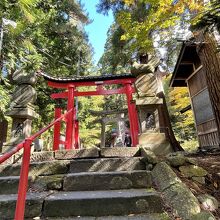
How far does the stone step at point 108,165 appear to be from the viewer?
11.9 ft

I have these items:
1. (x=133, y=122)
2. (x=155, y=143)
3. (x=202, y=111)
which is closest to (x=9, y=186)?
(x=155, y=143)

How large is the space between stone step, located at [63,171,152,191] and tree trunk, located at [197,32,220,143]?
3534 mm

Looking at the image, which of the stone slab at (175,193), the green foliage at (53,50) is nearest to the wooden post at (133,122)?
the stone slab at (175,193)

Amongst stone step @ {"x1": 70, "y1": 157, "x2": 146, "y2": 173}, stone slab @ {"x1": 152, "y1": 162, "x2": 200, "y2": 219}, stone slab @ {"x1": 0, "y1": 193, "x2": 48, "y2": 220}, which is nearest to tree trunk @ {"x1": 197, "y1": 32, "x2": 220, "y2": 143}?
stone step @ {"x1": 70, "y1": 157, "x2": 146, "y2": 173}

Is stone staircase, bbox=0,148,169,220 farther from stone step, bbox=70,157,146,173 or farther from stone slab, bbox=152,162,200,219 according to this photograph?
stone slab, bbox=152,162,200,219

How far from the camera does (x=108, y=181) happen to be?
3.15 m

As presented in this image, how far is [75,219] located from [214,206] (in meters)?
1.46

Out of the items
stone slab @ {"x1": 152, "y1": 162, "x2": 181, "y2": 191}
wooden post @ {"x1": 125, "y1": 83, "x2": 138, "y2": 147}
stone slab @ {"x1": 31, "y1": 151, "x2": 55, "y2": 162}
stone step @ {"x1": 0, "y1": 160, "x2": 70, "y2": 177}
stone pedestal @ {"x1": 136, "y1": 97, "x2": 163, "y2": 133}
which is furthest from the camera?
wooden post @ {"x1": 125, "y1": 83, "x2": 138, "y2": 147}

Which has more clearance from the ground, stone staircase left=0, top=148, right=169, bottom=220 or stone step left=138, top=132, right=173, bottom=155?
stone step left=138, top=132, right=173, bottom=155

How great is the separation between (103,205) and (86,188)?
60 centimetres

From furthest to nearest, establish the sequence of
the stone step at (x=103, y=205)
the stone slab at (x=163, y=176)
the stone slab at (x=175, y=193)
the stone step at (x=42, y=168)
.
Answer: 1. the stone step at (x=42, y=168)
2. the stone slab at (x=163, y=176)
3. the stone step at (x=103, y=205)
4. the stone slab at (x=175, y=193)

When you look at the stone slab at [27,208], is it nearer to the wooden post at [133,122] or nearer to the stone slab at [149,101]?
Result: the stone slab at [149,101]

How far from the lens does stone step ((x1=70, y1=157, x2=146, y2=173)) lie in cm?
362

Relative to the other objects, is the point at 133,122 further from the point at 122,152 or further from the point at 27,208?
the point at 27,208
